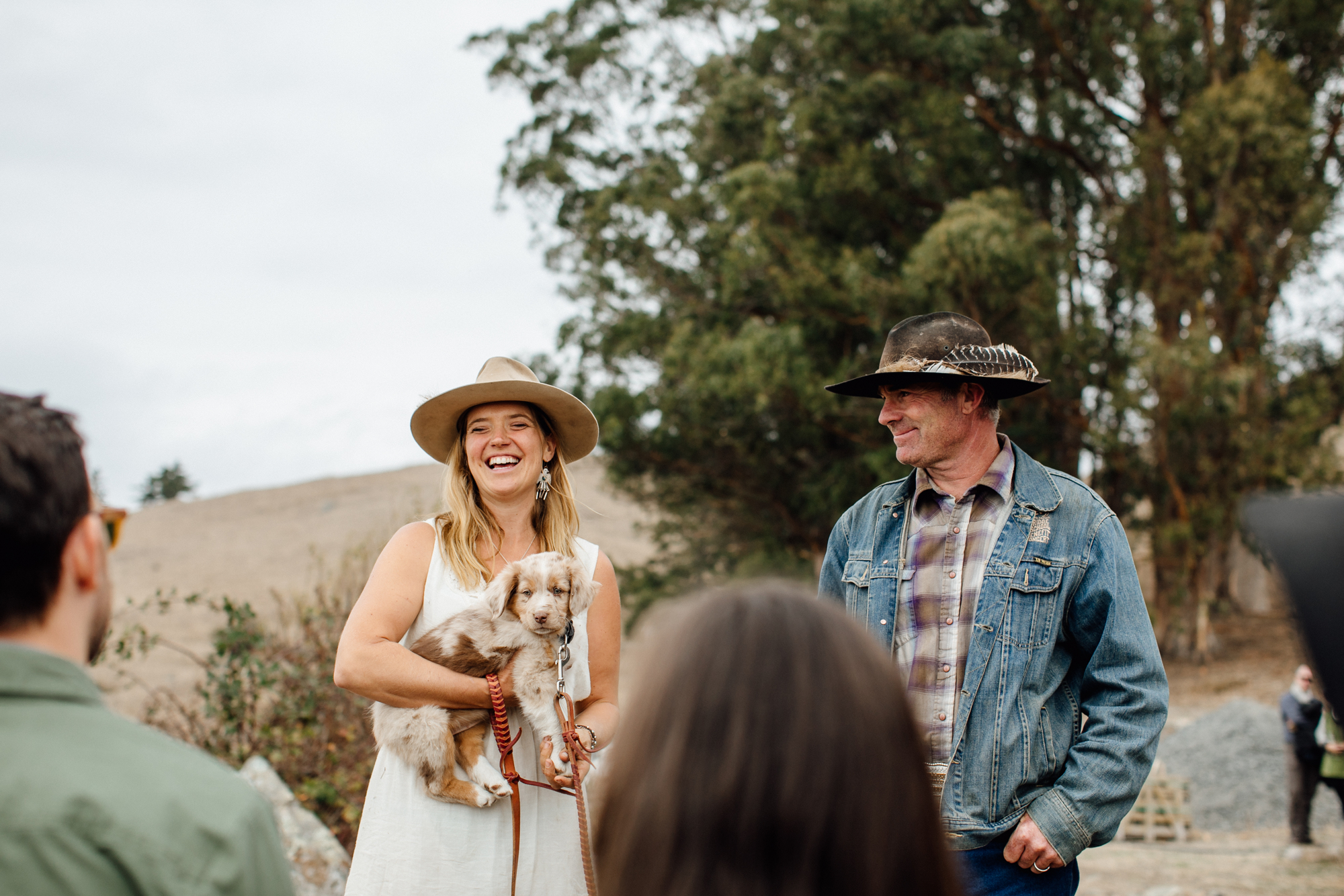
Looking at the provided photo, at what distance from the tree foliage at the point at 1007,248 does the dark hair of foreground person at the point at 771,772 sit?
49.1ft

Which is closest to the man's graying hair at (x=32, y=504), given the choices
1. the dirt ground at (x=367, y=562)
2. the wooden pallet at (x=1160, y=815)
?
the dirt ground at (x=367, y=562)

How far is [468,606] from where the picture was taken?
2.79 m

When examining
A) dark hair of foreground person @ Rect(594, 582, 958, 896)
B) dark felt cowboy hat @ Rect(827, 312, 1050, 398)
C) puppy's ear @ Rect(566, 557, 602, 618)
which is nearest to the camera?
dark hair of foreground person @ Rect(594, 582, 958, 896)

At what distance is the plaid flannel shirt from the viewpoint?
8.96 feet

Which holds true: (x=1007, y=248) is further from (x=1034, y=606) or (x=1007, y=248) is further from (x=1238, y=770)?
(x=1034, y=606)

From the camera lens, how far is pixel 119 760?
48.3 inches

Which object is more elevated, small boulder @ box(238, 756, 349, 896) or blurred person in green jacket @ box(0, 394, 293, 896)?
blurred person in green jacket @ box(0, 394, 293, 896)

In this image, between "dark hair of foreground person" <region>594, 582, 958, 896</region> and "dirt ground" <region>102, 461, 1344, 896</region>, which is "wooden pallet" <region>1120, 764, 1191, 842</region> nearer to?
"dirt ground" <region>102, 461, 1344, 896</region>

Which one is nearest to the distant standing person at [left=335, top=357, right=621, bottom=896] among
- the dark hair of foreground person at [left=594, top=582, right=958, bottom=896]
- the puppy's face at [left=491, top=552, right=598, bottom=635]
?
the puppy's face at [left=491, top=552, right=598, bottom=635]

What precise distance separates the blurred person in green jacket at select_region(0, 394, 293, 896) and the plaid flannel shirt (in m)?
1.89

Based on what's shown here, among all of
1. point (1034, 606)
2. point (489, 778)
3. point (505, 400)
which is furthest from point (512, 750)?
point (1034, 606)

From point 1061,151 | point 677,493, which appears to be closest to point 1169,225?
point 1061,151

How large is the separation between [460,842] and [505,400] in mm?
1327

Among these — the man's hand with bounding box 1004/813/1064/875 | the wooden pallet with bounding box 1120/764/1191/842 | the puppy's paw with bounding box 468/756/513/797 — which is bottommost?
the wooden pallet with bounding box 1120/764/1191/842
